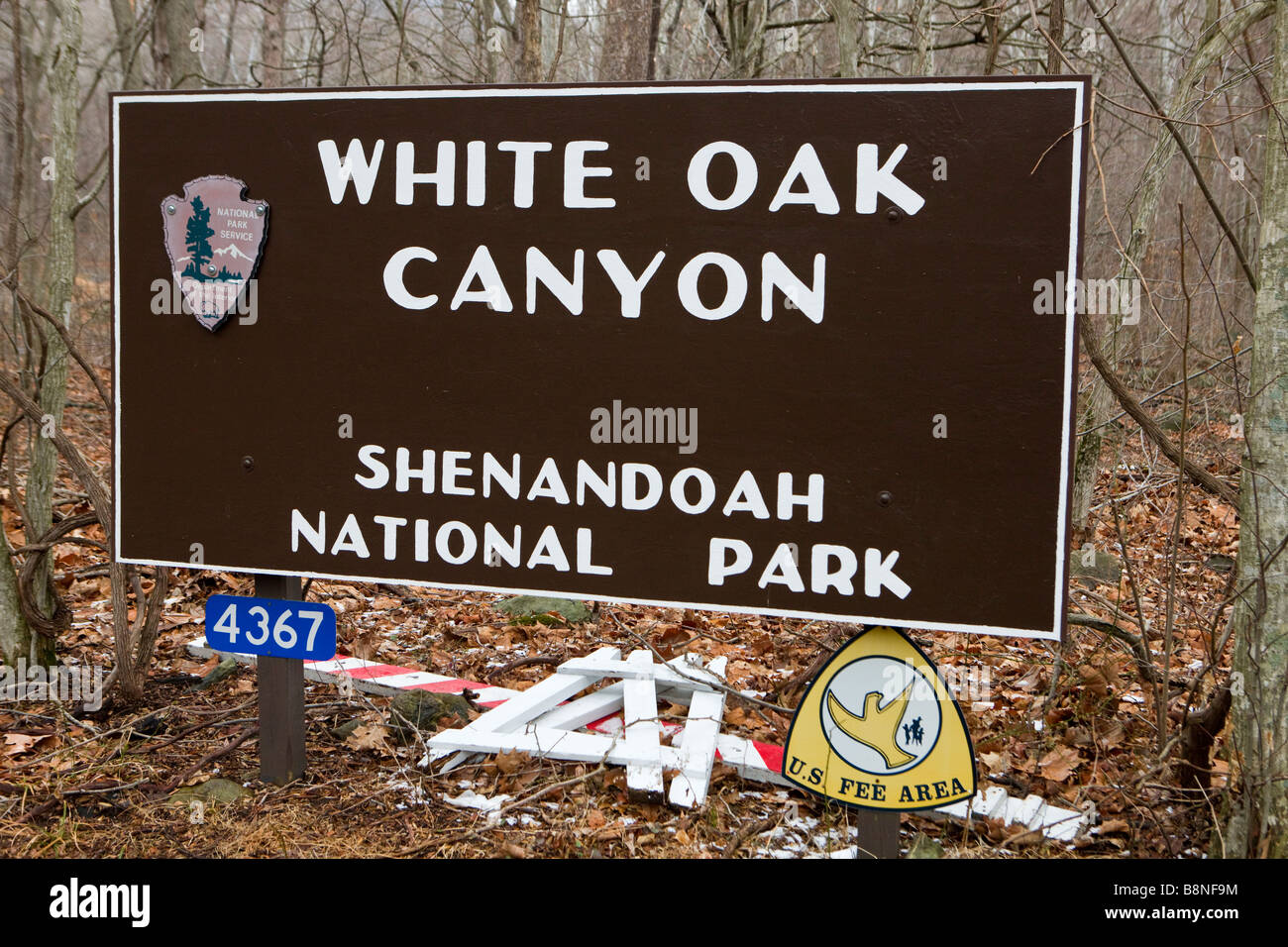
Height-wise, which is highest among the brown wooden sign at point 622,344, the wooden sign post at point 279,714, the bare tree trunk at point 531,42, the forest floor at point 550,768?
the bare tree trunk at point 531,42

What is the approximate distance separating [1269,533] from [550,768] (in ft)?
9.20

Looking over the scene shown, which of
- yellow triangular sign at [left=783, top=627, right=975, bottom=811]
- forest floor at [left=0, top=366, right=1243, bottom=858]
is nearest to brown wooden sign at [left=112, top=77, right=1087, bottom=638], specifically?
yellow triangular sign at [left=783, top=627, right=975, bottom=811]

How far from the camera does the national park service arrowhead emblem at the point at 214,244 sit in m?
3.62

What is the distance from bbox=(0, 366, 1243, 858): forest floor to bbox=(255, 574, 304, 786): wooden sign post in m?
0.08

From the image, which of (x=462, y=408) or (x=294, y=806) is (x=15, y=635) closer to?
(x=294, y=806)

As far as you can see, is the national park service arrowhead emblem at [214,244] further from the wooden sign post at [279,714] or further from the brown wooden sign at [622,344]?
the wooden sign post at [279,714]

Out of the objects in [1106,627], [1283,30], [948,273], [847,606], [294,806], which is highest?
[1283,30]

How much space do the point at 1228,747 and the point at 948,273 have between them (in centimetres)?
199

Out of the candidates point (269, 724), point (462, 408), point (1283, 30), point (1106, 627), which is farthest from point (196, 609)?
point (1283, 30)

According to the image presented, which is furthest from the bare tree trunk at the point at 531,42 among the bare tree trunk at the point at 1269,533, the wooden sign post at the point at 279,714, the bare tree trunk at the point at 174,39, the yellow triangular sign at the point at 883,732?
the yellow triangular sign at the point at 883,732

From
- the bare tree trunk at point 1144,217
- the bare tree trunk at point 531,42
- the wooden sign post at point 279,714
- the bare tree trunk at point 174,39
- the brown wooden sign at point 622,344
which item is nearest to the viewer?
the brown wooden sign at point 622,344

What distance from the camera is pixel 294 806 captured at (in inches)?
154

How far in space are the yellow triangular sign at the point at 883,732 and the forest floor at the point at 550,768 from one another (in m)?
0.43

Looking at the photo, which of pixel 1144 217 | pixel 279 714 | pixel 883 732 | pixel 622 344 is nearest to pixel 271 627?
pixel 279 714
